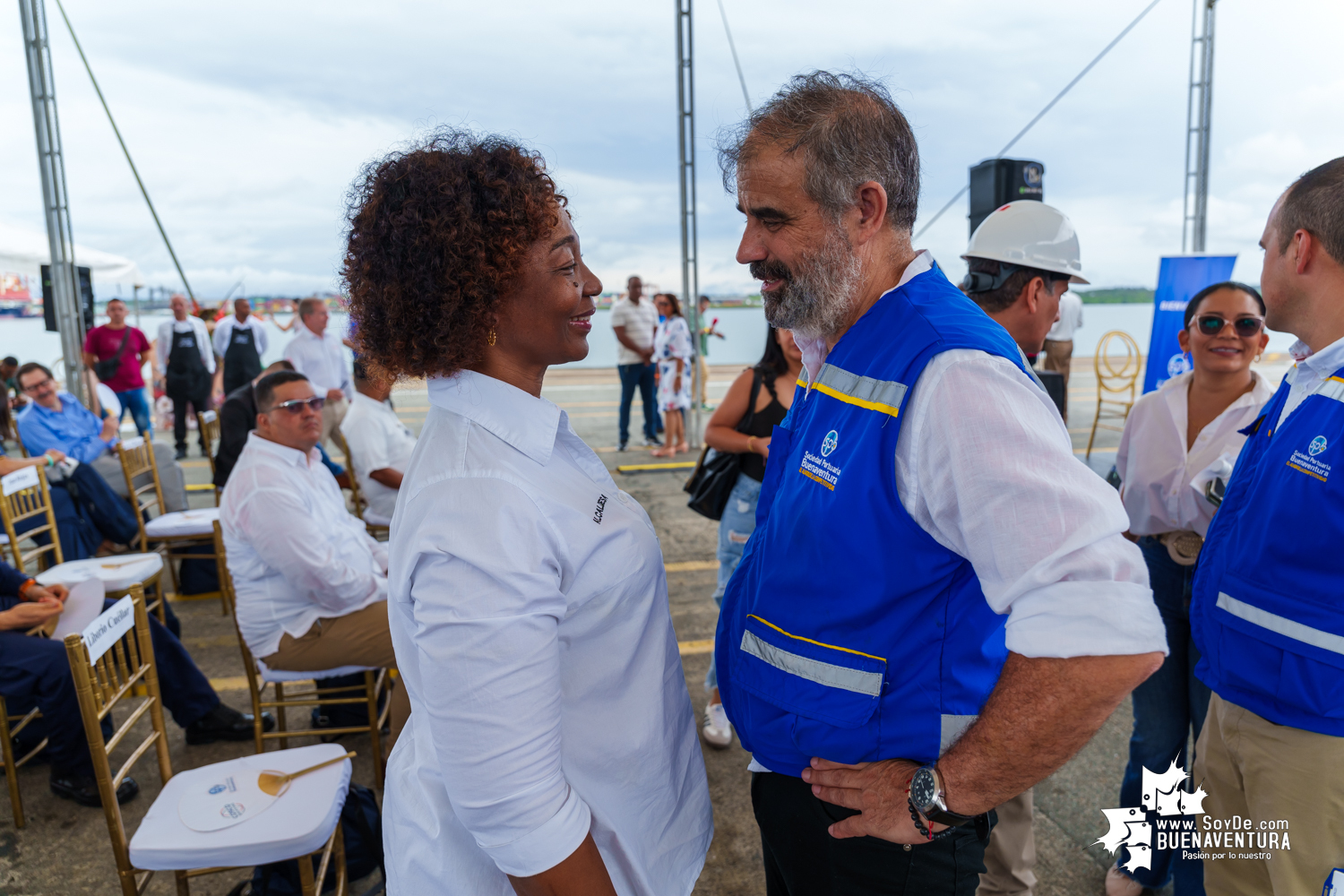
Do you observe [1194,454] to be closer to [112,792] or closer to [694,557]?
[112,792]

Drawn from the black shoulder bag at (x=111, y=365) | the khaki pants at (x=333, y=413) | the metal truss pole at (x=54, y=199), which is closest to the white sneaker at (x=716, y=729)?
the khaki pants at (x=333, y=413)

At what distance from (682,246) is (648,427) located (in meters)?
2.29

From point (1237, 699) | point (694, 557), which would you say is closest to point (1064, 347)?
point (694, 557)

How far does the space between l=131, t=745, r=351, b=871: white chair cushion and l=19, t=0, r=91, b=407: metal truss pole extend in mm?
6900

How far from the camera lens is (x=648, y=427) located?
30.7ft

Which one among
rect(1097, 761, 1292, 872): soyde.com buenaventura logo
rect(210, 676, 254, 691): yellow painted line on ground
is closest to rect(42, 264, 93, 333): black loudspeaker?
rect(210, 676, 254, 691): yellow painted line on ground

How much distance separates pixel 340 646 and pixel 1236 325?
3.16 meters

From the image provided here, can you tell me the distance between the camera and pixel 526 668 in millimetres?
914

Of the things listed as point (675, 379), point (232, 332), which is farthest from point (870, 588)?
point (232, 332)

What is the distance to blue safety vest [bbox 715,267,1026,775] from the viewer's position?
3.26ft

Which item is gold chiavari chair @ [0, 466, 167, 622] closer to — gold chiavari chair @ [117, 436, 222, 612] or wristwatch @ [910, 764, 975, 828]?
gold chiavari chair @ [117, 436, 222, 612]

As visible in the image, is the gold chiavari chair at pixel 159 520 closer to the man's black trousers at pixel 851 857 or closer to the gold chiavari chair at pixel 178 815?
the gold chiavari chair at pixel 178 815

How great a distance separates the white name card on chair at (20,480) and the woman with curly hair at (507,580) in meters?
3.69

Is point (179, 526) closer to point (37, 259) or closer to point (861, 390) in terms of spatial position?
point (861, 390)
